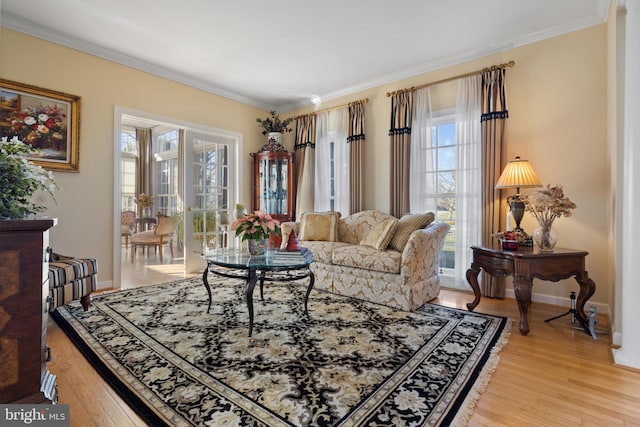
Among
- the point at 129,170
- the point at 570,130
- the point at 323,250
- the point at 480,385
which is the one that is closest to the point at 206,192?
the point at 323,250

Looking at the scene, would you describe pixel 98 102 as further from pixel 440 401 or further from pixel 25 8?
pixel 440 401

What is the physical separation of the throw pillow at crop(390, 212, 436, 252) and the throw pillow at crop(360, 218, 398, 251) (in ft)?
0.26

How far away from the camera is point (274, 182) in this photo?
5219 millimetres

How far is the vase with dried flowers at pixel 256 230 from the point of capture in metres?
2.72

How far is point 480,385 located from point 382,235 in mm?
1868

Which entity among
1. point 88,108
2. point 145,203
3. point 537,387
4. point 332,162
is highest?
point 88,108

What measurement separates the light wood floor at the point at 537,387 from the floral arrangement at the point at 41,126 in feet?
6.62

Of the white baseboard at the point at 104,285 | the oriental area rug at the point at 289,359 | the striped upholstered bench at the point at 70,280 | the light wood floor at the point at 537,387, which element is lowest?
the light wood floor at the point at 537,387

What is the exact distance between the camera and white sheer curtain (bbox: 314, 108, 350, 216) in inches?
186

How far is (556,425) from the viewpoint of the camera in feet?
4.55

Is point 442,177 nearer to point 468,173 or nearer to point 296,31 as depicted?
point 468,173

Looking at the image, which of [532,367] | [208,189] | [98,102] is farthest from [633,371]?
[98,102]

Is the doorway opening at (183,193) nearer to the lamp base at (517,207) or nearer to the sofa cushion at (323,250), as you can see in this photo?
the sofa cushion at (323,250)

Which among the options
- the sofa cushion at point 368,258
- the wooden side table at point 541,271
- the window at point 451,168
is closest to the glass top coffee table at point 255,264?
the sofa cushion at point 368,258
